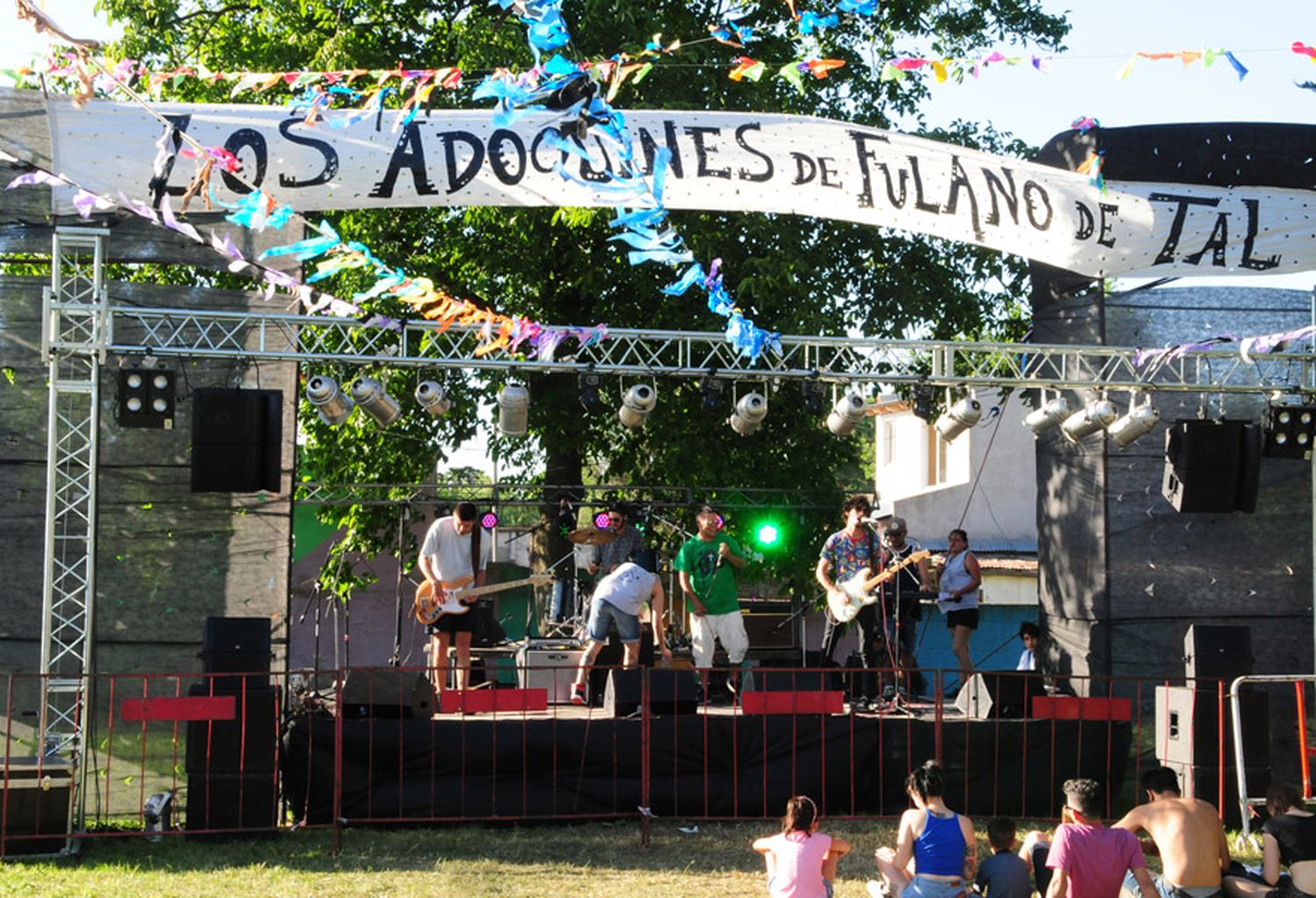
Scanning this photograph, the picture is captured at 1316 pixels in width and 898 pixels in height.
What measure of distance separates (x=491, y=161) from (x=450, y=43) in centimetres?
746

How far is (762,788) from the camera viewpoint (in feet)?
35.9

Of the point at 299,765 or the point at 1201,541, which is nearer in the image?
the point at 299,765

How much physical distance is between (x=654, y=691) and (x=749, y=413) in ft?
8.31

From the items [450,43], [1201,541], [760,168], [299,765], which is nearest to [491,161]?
[760,168]

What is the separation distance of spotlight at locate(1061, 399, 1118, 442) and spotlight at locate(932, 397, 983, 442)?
0.71 m

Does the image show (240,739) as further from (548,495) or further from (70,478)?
(548,495)

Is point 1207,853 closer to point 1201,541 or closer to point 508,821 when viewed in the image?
point 508,821

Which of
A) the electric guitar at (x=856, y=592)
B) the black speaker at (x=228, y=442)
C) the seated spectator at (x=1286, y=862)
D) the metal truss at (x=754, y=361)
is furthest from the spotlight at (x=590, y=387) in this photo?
the seated spectator at (x=1286, y=862)

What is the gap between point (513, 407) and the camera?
39.5 feet

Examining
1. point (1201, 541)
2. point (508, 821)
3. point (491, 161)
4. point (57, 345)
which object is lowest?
point (508, 821)

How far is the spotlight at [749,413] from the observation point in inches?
487

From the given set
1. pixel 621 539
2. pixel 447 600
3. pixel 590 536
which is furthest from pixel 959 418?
pixel 447 600

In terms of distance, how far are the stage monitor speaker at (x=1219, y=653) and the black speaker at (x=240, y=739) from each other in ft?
20.0

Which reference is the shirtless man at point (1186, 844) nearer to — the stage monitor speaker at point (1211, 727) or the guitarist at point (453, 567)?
the stage monitor speaker at point (1211, 727)
